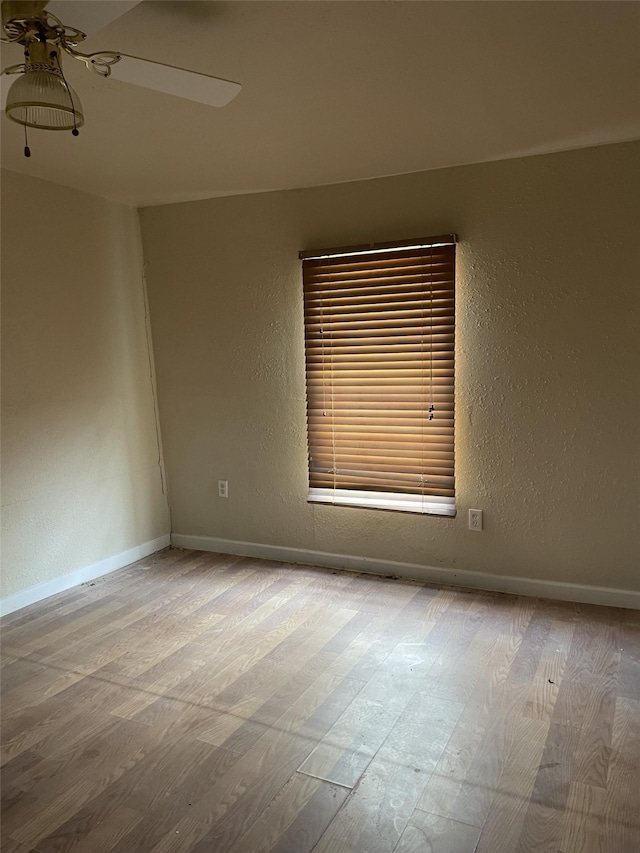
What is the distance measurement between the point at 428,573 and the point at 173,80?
2669 millimetres

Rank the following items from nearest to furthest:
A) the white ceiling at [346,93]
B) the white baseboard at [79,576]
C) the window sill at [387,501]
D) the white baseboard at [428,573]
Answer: the white ceiling at [346,93] → the white baseboard at [428,573] → the white baseboard at [79,576] → the window sill at [387,501]

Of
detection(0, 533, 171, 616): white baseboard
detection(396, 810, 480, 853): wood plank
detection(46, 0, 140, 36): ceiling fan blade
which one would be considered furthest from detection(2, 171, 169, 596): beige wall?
detection(396, 810, 480, 853): wood plank

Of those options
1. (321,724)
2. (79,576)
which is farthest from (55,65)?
(79,576)

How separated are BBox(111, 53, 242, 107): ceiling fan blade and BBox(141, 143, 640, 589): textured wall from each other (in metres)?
1.69

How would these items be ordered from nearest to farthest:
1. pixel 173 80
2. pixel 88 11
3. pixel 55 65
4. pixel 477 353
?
1. pixel 88 11
2. pixel 55 65
3. pixel 173 80
4. pixel 477 353

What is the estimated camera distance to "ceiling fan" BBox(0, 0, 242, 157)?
4.69 ft

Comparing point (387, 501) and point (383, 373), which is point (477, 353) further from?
point (387, 501)

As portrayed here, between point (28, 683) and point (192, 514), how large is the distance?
1733 millimetres

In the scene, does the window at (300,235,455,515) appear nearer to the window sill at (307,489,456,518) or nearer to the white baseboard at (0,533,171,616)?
the window sill at (307,489,456,518)

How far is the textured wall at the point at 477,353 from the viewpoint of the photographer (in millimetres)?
2943

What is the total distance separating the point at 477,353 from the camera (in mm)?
3215

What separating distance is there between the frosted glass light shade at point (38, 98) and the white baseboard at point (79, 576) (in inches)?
95.4

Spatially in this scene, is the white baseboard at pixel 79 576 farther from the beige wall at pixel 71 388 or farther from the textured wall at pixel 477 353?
the textured wall at pixel 477 353

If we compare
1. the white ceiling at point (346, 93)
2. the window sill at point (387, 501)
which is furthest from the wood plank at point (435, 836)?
the white ceiling at point (346, 93)
